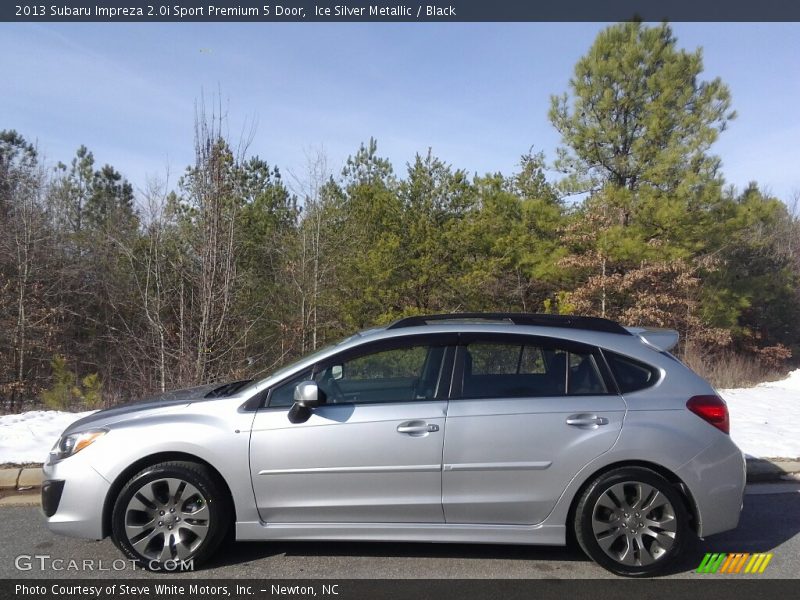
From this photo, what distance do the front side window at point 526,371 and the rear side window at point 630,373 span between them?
11 centimetres

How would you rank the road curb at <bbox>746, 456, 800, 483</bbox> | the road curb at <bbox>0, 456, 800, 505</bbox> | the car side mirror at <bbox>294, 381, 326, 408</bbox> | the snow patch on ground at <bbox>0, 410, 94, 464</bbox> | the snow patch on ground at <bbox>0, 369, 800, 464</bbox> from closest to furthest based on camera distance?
1. the car side mirror at <bbox>294, 381, 326, 408</bbox>
2. the road curb at <bbox>0, 456, 800, 505</bbox>
3. the road curb at <bbox>746, 456, 800, 483</bbox>
4. the snow patch on ground at <bbox>0, 410, 94, 464</bbox>
5. the snow patch on ground at <bbox>0, 369, 800, 464</bbox>

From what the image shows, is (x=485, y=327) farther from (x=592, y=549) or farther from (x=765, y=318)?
(x=765, y=318)

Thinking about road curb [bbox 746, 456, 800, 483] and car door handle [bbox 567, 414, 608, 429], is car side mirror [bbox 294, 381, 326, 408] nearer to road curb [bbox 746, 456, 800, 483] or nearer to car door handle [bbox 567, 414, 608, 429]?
car door handle [bbox 567, 414, 608, 429]

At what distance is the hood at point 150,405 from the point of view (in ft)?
14.4

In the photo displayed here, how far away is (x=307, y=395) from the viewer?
4062 millimetres

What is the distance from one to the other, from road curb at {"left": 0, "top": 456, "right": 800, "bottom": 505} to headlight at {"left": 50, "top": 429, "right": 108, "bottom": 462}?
Result: 1.89m

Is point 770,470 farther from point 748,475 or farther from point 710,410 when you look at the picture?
point 710,410

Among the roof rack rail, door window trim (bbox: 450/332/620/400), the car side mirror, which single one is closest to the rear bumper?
door window trim (bbox: 450/332/620/400)

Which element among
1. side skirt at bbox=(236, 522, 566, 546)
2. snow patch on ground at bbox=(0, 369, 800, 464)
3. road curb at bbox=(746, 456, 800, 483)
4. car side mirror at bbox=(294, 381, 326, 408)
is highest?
car side mirror at bbox=(294, 381, 326, 408)

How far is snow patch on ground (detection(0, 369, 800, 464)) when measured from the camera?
666cm

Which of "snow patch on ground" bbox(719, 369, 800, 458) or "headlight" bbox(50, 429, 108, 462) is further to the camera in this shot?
"snow patch on ground" bbox(719, 369, 800, 458)

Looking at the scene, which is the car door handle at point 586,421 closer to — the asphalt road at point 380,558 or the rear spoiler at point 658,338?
the rear spoiler at point 658,338

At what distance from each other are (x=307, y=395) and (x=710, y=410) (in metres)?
2.56

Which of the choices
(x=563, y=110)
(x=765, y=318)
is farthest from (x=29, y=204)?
(x=765, y=318)
